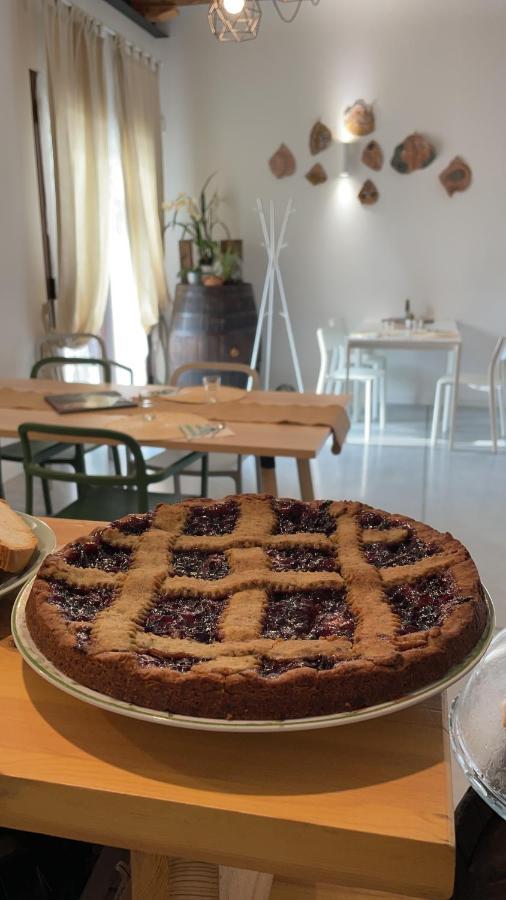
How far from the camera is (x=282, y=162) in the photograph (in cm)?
545

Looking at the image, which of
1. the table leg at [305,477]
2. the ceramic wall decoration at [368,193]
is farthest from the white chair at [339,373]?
the table leg at [305,477]

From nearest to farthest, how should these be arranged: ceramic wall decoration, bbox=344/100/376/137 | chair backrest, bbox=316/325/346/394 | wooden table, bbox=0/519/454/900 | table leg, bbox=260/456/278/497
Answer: wooden table, bbox=0/519/454/900
table leg, bbox=260/456/278/497
chair backrest, bbox=316/325/346/394
ceramic wall decoration, bbox=344/100/376/137

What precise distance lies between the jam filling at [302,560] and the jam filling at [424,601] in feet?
0.29

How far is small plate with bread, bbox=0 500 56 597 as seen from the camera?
80cm

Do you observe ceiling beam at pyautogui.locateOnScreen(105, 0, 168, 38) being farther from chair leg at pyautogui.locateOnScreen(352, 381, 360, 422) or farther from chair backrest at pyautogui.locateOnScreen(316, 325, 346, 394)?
chair leg at pyautogui.locateOnScreen(352, 381, 360, 422)

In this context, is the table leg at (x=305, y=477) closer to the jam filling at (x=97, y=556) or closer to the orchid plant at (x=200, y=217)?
the jam filling at (x=97, y=556)

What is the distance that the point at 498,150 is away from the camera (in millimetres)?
5137

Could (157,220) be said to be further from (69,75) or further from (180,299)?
(69,75)

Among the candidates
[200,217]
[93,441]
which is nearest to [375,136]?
[200,217]

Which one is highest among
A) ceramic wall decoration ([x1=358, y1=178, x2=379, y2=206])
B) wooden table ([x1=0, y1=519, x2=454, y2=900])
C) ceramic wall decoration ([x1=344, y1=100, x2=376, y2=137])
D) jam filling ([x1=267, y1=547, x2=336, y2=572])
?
ceramic wall decoration ([x1=344, y1=100, x2=376, y2=137])

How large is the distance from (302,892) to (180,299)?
4.35m

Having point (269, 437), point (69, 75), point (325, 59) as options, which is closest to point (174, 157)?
point (325, 59)

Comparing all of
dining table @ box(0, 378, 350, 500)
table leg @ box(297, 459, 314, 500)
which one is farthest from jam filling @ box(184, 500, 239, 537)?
table leg @ box(297, 459, 314, 500)

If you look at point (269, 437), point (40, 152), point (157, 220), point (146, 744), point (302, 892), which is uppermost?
point (40, 152)
